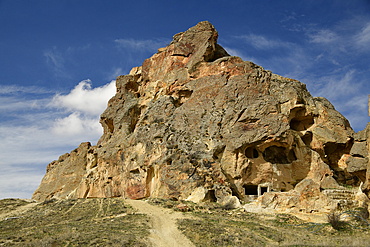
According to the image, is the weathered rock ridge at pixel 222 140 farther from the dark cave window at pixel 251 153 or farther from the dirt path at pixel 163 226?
the dirt path at pixel 163 226

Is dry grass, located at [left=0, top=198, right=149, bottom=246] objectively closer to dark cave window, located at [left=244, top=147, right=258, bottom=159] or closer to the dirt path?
the dirt path

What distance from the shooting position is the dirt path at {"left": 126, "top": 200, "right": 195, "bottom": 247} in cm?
2266

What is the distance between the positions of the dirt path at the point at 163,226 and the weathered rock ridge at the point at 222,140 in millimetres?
3782

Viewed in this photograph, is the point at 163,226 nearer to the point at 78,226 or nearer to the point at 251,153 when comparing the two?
the point at 78,226

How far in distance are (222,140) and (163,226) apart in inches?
533

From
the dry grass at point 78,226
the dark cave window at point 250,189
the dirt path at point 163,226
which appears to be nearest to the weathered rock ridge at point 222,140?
the dark cave window at point 250,189

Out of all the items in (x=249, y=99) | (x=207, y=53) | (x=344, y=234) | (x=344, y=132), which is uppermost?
(x=207, y=53)

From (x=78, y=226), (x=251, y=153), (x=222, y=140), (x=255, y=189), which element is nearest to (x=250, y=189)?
(x=255, y=189)

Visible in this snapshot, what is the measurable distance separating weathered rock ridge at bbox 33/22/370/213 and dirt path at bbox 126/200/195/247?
149 inches

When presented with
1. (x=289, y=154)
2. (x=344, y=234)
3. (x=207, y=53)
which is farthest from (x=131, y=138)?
(x=344, y=234)

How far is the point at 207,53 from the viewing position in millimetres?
45531

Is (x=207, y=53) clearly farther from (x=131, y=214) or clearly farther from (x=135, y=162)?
(x=131, y=214)

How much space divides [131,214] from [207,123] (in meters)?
13.4

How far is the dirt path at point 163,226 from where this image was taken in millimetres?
22656
